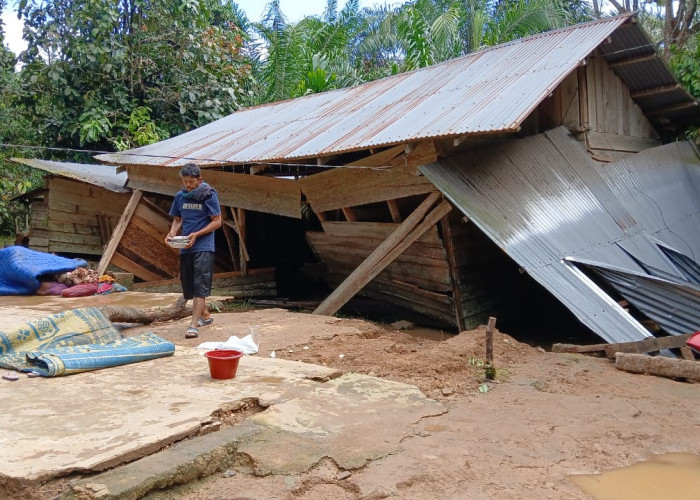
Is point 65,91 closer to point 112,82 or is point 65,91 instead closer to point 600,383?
point 112,82

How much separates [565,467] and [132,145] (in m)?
13.0

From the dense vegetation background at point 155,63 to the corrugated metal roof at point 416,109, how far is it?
4195mm

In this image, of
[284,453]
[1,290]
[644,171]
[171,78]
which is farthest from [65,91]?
[284,453]

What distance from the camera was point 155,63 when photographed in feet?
47.0

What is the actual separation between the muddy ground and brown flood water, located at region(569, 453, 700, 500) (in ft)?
0.20

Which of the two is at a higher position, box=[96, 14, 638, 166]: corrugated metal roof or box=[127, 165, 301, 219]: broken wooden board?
box=[96, 14, 638, 166]: corrugated metal roof

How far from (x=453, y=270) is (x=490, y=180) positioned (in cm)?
111

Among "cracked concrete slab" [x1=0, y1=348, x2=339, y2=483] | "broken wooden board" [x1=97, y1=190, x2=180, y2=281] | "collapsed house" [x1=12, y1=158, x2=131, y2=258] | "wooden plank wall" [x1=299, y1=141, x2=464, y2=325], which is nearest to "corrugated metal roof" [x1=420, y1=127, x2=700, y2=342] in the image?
"wooden plank wall" [x1=299, y1=141, x2=464, y2=325]

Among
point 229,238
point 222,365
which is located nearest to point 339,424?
point 222,365

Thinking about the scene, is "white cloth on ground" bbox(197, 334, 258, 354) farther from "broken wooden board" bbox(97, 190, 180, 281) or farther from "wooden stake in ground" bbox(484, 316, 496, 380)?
"broken wooden board" bbox(97, 190, 180, 281)

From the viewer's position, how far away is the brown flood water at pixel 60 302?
6730 mm

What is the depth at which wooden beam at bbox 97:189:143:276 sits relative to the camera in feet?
32.0

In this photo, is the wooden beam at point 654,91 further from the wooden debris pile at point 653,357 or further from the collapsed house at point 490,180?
the wooden debris pile at point 653,357

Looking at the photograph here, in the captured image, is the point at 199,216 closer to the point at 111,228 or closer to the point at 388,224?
the point at 388,224
